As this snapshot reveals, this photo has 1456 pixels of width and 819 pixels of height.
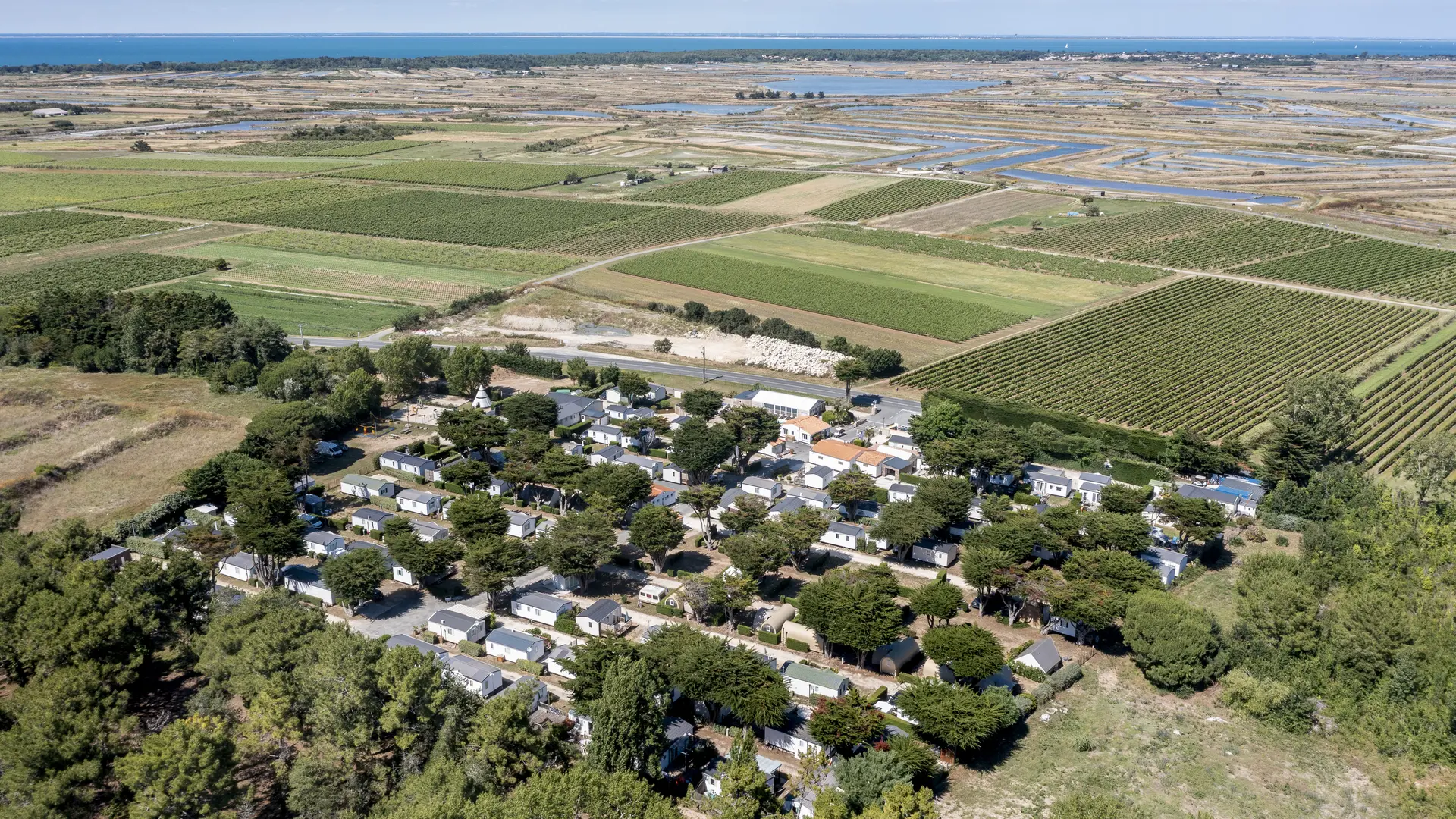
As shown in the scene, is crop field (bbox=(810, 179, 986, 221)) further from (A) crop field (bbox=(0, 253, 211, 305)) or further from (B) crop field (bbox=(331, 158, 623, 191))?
(A) crop field (bbox=(0, 253, 211, 305))

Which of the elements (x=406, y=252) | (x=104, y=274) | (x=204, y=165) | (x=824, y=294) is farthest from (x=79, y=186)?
(x=824, y=294)

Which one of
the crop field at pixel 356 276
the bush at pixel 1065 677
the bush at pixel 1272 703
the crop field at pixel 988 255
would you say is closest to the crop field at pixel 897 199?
the crop field at pixel 988 255

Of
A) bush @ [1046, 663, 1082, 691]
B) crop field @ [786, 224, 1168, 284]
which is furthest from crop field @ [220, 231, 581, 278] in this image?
bush @ [1046, 663, 1082, 691]

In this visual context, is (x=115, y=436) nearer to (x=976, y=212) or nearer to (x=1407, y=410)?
(x=1407, y=410)

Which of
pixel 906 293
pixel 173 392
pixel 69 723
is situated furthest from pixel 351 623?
pixel 906 293

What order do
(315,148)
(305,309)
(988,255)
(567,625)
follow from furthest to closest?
1. (315,148)
2. (988,255)
3. (305,309)
4. (567,625)

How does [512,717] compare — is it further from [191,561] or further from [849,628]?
[191,561]
